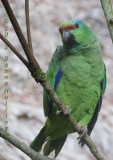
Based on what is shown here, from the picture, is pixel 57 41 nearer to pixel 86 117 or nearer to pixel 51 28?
pixel 51 28

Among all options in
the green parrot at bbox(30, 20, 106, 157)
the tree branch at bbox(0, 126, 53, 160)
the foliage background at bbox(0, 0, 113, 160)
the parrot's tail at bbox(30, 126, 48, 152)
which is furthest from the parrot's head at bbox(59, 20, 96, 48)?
the tree branch at bbox(0, 126, 53, 160)

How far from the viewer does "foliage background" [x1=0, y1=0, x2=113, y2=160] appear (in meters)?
4.46

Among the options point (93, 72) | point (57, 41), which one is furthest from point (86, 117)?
point (57, 41)

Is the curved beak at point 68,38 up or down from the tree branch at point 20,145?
up

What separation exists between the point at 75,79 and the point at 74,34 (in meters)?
0.38

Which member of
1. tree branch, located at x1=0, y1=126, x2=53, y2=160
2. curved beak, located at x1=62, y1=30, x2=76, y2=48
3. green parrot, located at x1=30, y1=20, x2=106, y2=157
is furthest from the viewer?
green parrot, located at x1=30, y1=20, x2=106, y2=157

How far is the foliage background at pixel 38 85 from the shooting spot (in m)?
4.46

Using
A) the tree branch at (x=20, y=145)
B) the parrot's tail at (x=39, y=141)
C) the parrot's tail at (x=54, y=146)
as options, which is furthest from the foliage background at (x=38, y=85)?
the tree branch at (x=20, y=145)

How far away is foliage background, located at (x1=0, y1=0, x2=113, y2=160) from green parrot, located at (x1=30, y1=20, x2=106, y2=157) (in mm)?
503

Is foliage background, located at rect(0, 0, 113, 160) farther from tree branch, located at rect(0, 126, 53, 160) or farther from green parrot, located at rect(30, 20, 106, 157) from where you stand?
tree branch, located at rect(0, 126, 53, 160)

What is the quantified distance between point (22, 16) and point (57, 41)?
93 centimetres

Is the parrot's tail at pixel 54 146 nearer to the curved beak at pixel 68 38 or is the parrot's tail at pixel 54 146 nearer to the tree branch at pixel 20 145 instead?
the tree branch at pixel 20 145

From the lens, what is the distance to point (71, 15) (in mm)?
7324

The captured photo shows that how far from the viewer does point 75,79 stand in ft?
9.12
